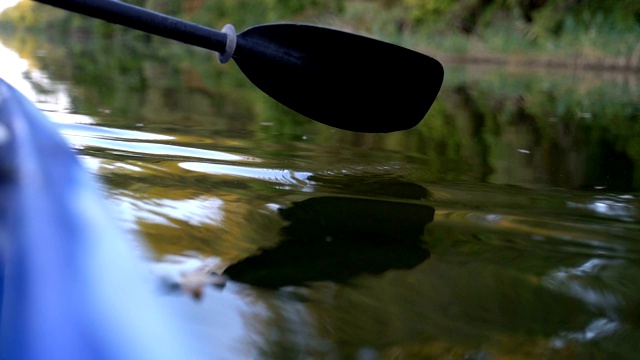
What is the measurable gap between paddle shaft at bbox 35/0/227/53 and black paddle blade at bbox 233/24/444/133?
0.19 metres

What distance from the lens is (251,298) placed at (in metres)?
0.82

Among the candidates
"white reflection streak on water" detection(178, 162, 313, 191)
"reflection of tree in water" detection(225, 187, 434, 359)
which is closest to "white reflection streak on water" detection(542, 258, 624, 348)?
"reflection of tree in water" detection(225, 187, 434, 359)

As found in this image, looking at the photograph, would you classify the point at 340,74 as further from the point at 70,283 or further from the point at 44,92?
the point at 44,92

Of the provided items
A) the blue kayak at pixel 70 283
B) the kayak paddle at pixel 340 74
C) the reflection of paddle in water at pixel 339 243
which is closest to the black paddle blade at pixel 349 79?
the kayak paddle at pixel 340 74

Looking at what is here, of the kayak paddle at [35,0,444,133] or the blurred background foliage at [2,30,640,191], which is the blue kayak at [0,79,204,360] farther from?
the blurred background foliage at [2,30,640,191]

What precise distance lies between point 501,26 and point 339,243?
33.2ft

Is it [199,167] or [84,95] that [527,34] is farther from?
[199,167]

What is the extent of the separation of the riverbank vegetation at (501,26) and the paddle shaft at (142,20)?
24.4 ft

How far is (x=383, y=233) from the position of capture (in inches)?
43.9

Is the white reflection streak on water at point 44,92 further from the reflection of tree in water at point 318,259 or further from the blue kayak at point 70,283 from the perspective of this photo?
the blue kayak at point 70,283

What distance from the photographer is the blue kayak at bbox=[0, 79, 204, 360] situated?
1.32ft

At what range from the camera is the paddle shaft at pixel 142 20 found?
1105 mm

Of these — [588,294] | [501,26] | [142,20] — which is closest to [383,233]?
[588,294]

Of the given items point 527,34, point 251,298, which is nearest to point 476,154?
point 251,298
